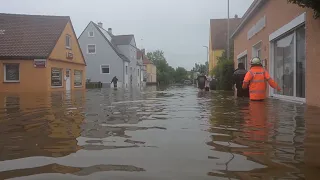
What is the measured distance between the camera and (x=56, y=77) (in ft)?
99.6

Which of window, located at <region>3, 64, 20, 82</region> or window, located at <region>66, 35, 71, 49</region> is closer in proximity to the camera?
window, located at <region>3, 64, 20, 82</region>

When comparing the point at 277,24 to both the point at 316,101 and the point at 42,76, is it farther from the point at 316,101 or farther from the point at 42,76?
the point at 42,76

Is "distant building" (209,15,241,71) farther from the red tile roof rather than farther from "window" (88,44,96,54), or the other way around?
"window" (88,44,96,54)

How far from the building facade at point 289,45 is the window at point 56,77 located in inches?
695

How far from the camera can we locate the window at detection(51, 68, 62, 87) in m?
29.5

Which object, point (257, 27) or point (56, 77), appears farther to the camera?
point (56, 77)

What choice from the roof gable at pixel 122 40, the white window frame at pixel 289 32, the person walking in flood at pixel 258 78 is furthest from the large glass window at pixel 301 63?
the roof gable at pixel 122 40

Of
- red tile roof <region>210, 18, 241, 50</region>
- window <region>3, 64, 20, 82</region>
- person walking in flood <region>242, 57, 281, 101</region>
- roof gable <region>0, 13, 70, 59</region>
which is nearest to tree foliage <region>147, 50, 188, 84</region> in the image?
red tile roof <region>210, 18, 241, 50</region>

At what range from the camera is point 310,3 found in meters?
8.24

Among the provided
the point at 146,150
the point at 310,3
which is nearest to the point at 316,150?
the point at 146,150

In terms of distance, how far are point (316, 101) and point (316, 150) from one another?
19.5 feet

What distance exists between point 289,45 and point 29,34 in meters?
24.2

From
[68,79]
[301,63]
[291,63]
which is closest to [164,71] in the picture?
[68,79]

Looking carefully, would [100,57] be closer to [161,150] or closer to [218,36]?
[218,36]
